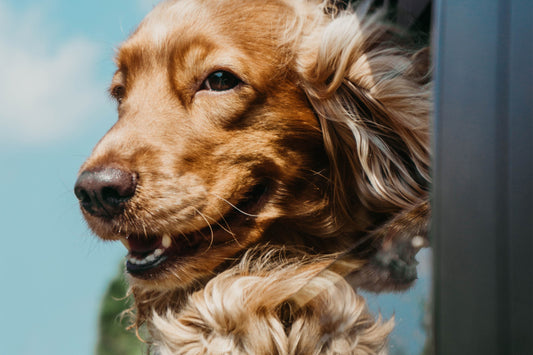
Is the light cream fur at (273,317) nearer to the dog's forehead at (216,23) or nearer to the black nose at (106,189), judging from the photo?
the black nose at (106,189)

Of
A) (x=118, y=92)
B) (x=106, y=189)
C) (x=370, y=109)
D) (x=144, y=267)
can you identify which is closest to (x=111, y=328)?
(x=118, y=92)

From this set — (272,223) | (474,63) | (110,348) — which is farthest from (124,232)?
(110,348)

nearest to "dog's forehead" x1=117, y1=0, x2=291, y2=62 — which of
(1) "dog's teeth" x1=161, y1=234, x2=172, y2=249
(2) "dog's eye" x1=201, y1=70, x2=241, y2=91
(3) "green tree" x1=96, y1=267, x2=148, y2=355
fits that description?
(2) "dog's eye" x1=201, y1=70, x2=241, y2=91

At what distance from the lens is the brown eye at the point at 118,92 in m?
2.38

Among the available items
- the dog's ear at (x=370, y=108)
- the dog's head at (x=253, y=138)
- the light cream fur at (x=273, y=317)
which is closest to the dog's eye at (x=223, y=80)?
the dog's head at (x=253, y=138)

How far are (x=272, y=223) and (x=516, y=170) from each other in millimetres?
1169

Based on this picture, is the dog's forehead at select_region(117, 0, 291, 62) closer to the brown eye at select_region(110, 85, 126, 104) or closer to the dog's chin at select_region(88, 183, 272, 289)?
the brown eye at select_region(110, 85, 126, 104)

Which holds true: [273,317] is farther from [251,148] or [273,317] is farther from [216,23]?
[216,23]

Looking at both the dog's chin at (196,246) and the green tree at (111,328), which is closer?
the dog's chin at (196,246)

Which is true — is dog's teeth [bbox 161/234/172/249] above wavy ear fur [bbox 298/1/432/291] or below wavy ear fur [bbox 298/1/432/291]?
below

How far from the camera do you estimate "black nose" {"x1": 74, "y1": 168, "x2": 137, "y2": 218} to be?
1.82 metres

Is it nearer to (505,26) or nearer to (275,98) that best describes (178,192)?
(275,98)

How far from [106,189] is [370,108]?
91 cm

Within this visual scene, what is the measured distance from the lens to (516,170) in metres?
1.02
